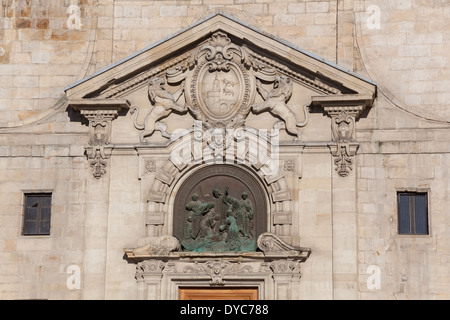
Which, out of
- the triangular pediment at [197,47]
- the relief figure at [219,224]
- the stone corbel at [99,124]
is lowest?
the relief figure at [219,224]

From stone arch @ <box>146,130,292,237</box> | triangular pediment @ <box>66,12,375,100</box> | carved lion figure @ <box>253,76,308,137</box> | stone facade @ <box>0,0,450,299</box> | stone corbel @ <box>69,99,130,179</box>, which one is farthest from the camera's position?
stone corbel @ <box>69,99,130,179</box>

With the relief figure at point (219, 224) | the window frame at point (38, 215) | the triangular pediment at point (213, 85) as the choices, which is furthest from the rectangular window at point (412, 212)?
the window frame at point (38, 215)

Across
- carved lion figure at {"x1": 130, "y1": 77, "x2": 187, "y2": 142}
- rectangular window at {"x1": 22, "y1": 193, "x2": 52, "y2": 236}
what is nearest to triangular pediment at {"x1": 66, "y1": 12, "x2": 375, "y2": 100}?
carved lion figure at {"x1": 130, "y1": 77, "x2": 187, "y2": 142}

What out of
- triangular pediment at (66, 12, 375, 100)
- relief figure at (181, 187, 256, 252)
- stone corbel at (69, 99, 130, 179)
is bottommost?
A: relief figure at (181, 187, 256, 252)

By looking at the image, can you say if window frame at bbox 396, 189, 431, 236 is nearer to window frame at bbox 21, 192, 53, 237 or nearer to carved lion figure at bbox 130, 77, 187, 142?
carved lion figure at bbox 130, 77, 187, 142

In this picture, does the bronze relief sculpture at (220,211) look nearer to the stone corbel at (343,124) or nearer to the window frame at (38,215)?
the stone corbel at (343,124)

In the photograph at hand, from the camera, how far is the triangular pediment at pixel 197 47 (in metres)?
25.7

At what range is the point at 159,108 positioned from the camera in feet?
86.4

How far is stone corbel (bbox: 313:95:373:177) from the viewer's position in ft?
83.9

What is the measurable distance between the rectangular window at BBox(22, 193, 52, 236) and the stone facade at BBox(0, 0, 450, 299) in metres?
0.21

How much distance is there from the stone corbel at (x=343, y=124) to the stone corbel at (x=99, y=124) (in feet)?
16.0

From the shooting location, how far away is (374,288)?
25031 mm

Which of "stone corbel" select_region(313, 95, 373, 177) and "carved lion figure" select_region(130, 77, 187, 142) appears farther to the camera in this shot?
"carved lion figure" select_region(130, 77, 187, 142)

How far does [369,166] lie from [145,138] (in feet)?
17.7
